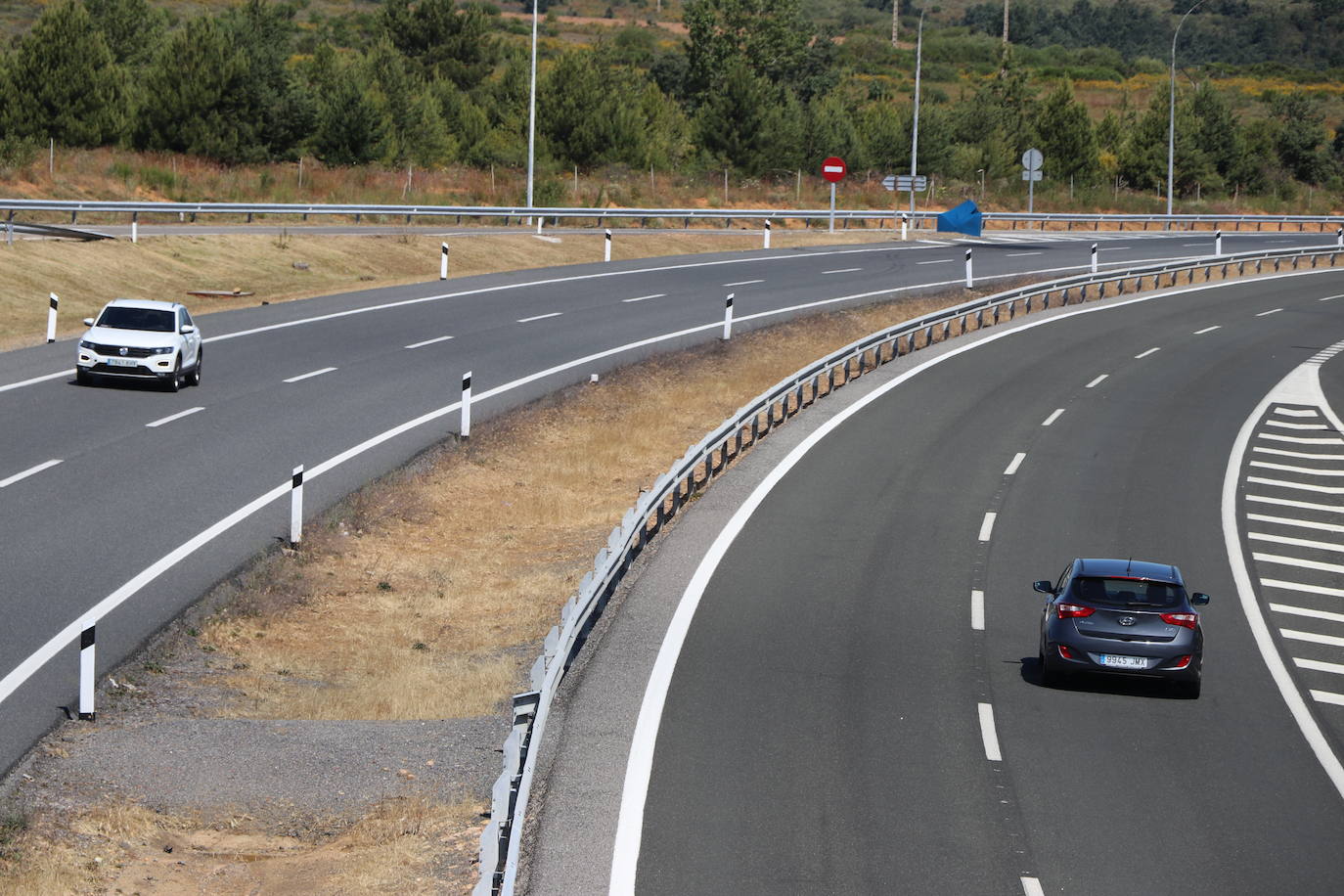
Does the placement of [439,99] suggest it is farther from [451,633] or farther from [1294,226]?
[451,633]

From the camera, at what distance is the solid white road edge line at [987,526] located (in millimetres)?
21688

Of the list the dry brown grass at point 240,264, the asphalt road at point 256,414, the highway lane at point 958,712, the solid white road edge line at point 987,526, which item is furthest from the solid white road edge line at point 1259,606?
the dry brown grass at point 240,264

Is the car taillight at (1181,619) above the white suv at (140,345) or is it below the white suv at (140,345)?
below

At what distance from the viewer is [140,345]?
1060 inches

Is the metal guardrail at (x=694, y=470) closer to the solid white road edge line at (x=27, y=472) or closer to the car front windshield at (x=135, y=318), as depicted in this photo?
the solid white road edge line at (x=27, y=472)

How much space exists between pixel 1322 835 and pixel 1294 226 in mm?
77516

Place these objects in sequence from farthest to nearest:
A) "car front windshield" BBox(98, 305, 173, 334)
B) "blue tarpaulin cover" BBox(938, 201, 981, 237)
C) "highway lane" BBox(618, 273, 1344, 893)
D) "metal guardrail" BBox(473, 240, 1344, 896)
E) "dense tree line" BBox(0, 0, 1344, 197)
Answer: "dense tree line" BBox(0, 0, 1344, 197)
"blue tarpaulin cover" BBox(938, 201, 981, 237)
"car front windshield" BBox(98, 305, 173, 334)
"highway lane" BBox(618, 273, 1344, 893)
"metal guardrail" BBox(473, 240, 1344, 896)

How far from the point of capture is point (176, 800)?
39.4ft

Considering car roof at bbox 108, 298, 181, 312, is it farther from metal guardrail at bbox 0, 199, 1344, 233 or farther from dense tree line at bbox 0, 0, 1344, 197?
dense tree line at bbox 0, 0, 1344, 197

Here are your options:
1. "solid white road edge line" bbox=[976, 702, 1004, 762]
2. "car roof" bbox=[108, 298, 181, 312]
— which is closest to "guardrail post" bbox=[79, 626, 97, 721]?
"solid white road edge line" bbox=[976, 702, 1004, 762]

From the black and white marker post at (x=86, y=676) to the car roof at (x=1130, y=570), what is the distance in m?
9.39

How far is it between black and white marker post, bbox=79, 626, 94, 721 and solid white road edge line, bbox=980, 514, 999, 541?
1216 cm

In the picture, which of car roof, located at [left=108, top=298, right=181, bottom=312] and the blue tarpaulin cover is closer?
car roof, located at [left=108, top=298, right=181, bottom=312]

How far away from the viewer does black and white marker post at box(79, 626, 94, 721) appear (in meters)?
13.3
